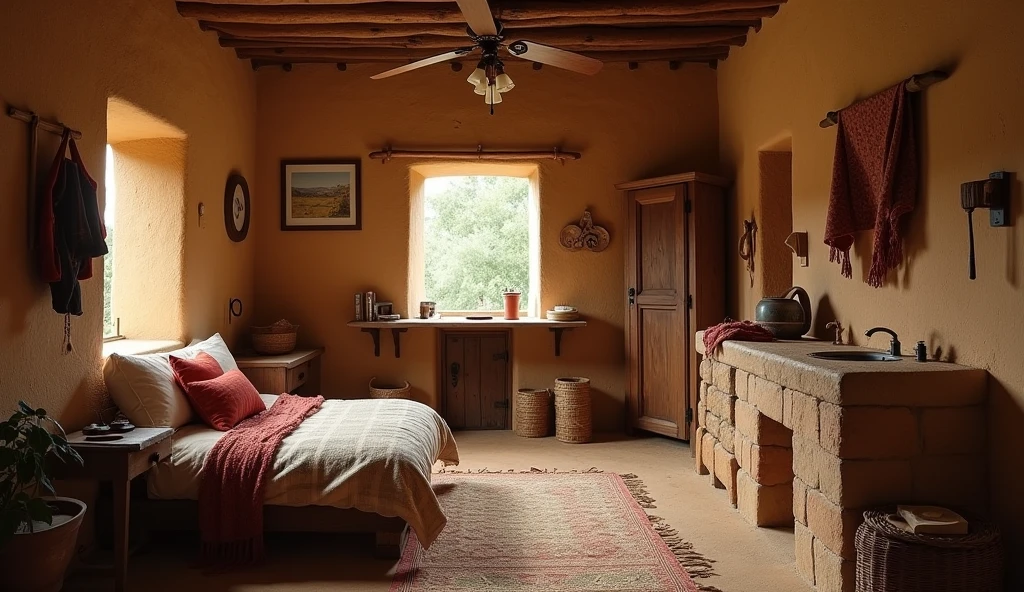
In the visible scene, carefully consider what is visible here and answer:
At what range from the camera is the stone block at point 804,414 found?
9.21 ft

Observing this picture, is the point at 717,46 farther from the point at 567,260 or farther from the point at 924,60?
the point at 924,60

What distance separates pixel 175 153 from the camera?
4.54 meters

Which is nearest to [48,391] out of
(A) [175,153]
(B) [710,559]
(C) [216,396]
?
(C) [216,396]

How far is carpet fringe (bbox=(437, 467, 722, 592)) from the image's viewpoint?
10.1ft

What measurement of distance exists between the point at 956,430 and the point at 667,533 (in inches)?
56.4

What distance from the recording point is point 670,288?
5.49 meters

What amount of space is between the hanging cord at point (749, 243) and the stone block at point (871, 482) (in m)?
2.62

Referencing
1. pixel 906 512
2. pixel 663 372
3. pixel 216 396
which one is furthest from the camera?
pixel 663 372

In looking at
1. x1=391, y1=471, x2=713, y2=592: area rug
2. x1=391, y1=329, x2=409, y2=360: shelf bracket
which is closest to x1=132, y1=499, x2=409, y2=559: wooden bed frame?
x1=391, y1=471, x2=713, y2=592: area rug

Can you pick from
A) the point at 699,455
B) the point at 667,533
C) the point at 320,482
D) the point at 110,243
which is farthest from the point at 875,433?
the point at 110,243

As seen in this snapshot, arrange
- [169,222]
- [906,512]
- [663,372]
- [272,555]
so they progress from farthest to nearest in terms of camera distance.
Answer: [663,372]
[169,222]
[272,555]
[906,512]

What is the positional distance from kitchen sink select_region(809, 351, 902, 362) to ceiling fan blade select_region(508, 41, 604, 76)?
1.83 metres

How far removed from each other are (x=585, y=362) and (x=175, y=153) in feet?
11.4

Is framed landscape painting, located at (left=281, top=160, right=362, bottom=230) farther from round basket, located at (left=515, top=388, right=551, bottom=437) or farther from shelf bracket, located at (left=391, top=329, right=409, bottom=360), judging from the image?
round basket, located at (left=515, top=388, right=551, bottom=437)
